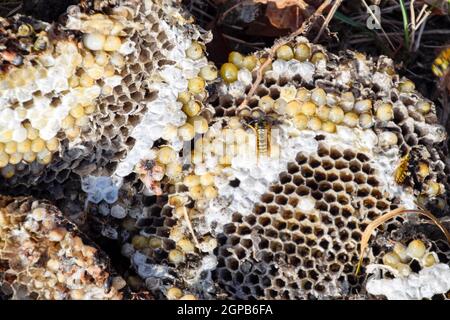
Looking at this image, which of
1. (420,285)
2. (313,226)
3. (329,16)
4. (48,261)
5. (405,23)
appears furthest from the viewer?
(405,23)

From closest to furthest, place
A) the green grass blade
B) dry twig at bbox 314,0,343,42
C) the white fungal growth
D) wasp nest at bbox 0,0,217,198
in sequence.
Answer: wasp nest at bbox 0,0,217,198 → the white fungal growth → dry twig at bbox 314,0,343,42 → the green grass blade

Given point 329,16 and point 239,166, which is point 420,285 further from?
point 329,16

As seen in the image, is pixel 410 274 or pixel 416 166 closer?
pixel 410 274

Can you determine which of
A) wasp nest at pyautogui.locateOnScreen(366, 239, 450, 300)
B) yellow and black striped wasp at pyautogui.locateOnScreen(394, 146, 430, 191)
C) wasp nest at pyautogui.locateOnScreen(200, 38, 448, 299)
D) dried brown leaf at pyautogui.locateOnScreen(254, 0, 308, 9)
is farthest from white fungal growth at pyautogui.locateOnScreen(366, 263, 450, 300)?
dried brown leaf at pyautogui.locateOnScreen(254, 0, 308, 9)

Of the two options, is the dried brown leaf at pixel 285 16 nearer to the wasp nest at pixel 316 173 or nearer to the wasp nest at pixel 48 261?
the wasp nest at pixel 316 173

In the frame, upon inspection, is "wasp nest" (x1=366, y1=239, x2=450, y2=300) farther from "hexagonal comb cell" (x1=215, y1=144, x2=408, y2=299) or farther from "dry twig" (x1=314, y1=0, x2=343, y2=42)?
"dry twig" (x1=314, y1=0, x2=343, y2=42)

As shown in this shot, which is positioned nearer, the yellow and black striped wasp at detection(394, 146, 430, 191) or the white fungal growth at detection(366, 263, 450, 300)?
the white fungal growth at detection(366, 263, 450, 300)

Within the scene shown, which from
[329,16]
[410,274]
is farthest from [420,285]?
[329,16]

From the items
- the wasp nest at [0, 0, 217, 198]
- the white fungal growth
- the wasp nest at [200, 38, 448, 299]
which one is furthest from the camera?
the wasp nest at [200, 38, 448, 299]

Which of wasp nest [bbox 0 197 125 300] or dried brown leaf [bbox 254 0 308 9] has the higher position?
dried brown leaf [bbox 254 0 308 9]
